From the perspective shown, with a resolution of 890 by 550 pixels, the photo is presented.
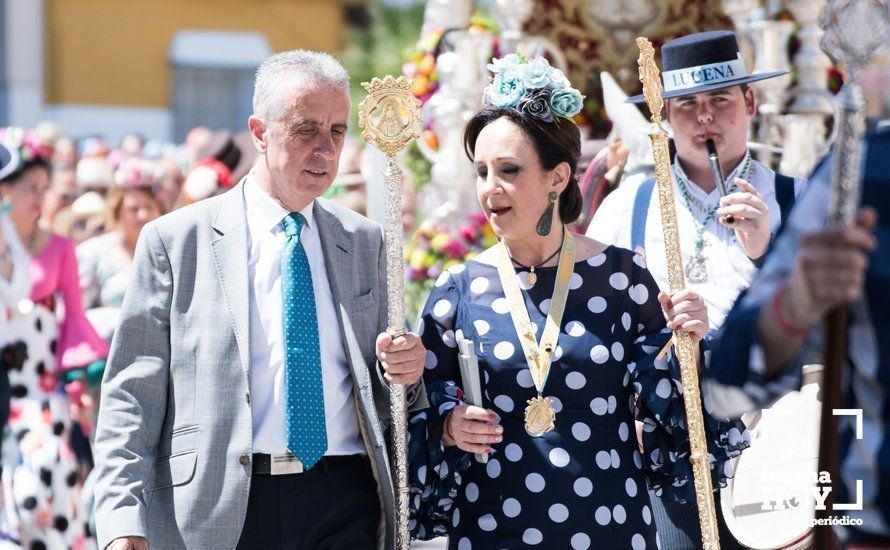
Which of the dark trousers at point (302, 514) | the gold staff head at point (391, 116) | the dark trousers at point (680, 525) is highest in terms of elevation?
the gold staff head at point (391, 116)

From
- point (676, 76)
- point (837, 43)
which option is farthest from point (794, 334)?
point (676, 76)

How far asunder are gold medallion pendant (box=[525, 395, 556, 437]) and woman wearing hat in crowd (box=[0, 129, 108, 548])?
144 inches

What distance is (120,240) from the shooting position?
854 cm

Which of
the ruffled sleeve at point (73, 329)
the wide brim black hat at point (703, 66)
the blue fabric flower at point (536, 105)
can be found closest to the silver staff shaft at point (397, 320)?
the blue fabric flower at point (536, 105)

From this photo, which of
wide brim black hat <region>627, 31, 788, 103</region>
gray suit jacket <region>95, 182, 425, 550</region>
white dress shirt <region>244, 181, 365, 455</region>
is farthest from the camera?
wide brim black hat <region>627, 31, 788, 103</region>

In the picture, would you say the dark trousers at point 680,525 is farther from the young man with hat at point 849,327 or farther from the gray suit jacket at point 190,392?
the young man with hat at point 849,327

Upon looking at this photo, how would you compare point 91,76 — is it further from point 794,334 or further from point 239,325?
point 794,334

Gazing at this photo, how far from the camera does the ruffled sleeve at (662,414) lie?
13.4 ft

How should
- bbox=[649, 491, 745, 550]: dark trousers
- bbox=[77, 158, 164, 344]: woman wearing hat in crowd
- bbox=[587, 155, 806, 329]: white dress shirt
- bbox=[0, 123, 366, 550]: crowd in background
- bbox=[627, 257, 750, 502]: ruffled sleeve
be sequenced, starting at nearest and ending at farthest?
bbox=[627, 257, 750, 502]: ruffled sleeve
bbox=[649, 491, 745, 550]: dark trousers
bbox=[587, 155, 806, 329]: white dress shirt
bbox=[0, 123, 366, 550]: crowd in background
bbox=[77, 158, 164, 344]: woman wearing hat in crowd

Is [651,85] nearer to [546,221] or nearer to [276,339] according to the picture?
[546,221]

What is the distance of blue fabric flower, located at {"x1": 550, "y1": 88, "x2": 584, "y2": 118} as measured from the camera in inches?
165

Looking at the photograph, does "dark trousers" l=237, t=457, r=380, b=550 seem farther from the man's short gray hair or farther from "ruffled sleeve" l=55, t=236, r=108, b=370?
"ruffled sleeve" l=55, t=236, r=108, b=370

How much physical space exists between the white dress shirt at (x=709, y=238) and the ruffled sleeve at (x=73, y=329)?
3159mm

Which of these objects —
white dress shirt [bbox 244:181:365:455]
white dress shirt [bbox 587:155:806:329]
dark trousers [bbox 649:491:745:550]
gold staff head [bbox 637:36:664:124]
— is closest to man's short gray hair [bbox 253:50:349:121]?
white dress shirt [bbox 244:181:365:455]
